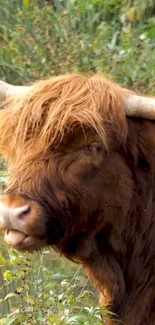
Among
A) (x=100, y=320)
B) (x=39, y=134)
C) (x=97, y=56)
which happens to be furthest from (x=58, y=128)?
(x=97, y=56)

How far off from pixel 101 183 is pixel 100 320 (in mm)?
698

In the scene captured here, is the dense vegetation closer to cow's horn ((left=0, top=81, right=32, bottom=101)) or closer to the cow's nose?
cow's horn ((left=0, top=81, right=32, bottom=101))

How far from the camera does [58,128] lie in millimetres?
5090

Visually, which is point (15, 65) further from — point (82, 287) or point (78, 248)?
point (78, 248)

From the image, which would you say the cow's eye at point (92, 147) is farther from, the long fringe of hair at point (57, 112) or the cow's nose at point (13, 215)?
the cow's nose at point (13, 215)

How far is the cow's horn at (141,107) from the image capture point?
528 cm

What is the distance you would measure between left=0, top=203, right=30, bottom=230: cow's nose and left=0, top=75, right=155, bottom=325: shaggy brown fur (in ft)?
0.18

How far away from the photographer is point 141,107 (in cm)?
527

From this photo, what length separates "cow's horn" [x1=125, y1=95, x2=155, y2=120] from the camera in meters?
5.28

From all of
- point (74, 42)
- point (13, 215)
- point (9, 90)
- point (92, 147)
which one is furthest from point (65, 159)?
point (74, 42)

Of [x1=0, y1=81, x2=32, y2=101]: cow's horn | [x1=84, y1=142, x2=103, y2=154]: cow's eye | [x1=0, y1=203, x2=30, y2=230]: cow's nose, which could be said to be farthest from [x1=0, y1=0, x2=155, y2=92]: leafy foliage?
Result: [x1=0, y1=203, x2=30, y2=230]: cow's nose

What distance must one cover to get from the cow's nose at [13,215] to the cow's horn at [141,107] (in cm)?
79

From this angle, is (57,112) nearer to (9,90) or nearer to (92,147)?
(92,147)

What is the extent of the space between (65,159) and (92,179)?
17 cm
